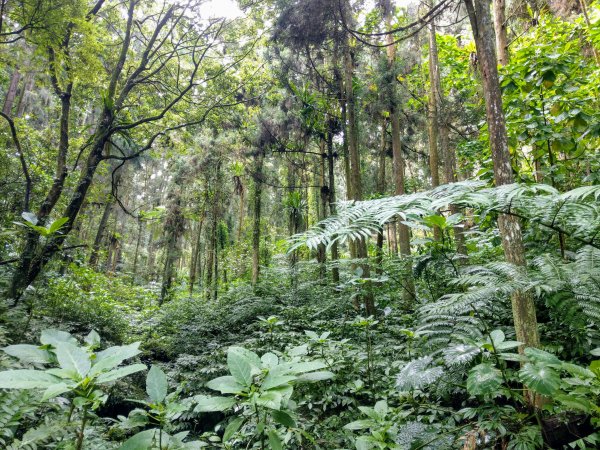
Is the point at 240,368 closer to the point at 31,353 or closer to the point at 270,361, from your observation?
the point at 270,361

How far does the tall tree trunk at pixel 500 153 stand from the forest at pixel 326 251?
2cm

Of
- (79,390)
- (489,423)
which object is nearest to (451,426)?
(489,423)

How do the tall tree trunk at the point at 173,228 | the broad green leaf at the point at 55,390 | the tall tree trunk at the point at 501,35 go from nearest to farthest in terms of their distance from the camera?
1. the broad green leaf at the point at 55,390
2. the tall tree trunk at the point at 501,35
3. the tall tree trunk at the point at 173,228

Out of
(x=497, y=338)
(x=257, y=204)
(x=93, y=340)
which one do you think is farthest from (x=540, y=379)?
(x=257, y=204)

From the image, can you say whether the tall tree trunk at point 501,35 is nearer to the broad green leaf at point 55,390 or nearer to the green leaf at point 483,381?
the green leaf at point 483,381

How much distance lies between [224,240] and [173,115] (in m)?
9.37

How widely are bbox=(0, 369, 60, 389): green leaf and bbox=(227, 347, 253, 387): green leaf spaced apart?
57cm

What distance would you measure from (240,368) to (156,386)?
0.38m

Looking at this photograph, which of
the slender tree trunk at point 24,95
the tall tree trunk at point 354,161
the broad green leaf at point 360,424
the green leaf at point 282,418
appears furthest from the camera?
the slender tree trunk at point 24,95

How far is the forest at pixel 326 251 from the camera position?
5.07ft

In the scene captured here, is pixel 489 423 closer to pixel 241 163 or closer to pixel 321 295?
pixel 321 295

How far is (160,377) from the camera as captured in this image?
1.36 meters

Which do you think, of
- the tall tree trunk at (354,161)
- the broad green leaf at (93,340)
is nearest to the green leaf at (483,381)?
the broad green leaf at (93,340)

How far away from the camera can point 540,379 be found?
129 centimetres
